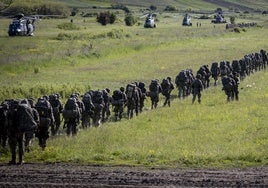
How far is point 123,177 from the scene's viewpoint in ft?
57.1

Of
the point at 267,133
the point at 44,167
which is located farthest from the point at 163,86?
the point at 44,167

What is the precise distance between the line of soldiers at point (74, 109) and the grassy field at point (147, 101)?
0.63 m

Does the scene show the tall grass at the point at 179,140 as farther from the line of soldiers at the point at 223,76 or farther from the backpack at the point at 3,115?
the backpack at the point at 3,115

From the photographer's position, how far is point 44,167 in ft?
62.4

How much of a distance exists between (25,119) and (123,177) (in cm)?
409

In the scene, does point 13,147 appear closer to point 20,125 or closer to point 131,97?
point 20,125

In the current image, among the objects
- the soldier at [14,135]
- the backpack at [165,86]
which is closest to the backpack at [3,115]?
the soldier at [14,135]

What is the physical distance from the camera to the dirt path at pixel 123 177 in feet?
54.6

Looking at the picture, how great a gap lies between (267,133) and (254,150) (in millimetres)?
3565

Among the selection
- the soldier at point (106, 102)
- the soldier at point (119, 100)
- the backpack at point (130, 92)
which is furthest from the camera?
the backpack at point (130, 92)

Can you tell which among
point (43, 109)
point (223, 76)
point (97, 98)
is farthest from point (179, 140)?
point (223, 76)

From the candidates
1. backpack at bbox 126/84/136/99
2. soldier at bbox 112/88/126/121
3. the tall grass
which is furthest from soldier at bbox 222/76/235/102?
soldier at bbox 112/88/126/121

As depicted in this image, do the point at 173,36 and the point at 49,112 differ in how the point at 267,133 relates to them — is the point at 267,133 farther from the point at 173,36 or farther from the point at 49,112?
the point at 173,36

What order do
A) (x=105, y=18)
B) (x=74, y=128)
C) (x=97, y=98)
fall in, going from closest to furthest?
(x=74, y=128) → (x=97, y=98) → (x=105, y=18)
